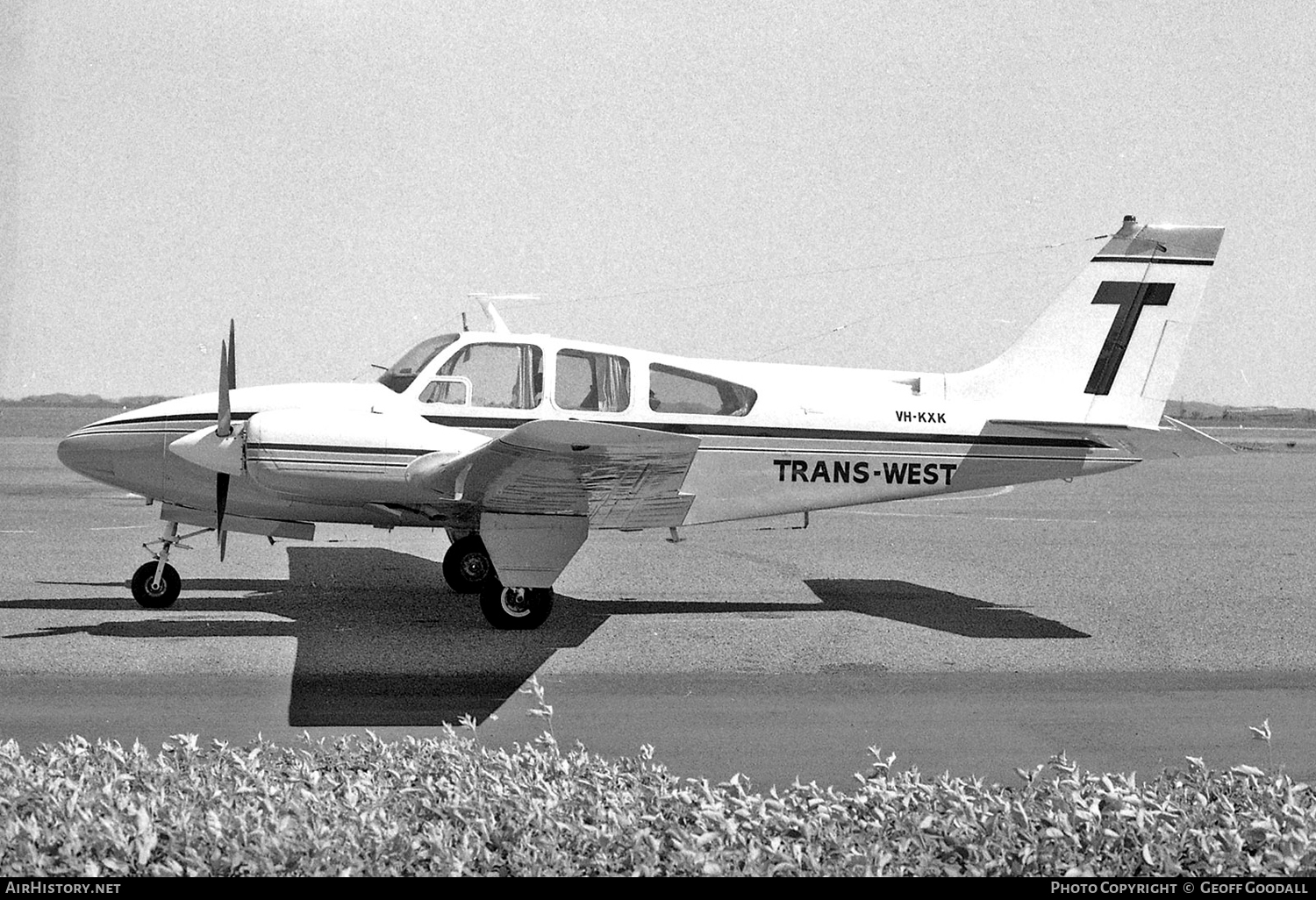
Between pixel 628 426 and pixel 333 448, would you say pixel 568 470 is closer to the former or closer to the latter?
pixel 628 426

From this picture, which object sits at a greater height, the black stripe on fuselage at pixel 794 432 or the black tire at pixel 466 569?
the black stripe on fuselage at pixel 794 432

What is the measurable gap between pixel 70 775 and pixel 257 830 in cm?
132

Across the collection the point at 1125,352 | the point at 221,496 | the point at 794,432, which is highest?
the point at 1125,352

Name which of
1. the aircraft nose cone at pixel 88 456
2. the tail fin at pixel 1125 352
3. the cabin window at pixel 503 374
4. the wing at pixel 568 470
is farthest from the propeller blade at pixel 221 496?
the tail fin at pixel 1125 352

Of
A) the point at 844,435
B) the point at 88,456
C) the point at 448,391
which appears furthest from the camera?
the point at 844,435

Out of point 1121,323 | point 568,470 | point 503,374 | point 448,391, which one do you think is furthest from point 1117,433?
point 448,391

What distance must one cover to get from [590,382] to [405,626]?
2794 millimetres

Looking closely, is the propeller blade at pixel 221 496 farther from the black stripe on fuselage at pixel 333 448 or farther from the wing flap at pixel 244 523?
the black stripe on fuselage at pixel 333 448

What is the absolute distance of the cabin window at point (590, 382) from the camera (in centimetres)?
1115

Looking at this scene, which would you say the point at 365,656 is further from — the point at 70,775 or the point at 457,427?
the point at 70,775

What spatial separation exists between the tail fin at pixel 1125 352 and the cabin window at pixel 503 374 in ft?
13.7

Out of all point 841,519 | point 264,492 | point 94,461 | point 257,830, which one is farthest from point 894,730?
point 841,519

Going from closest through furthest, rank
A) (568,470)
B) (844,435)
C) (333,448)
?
(568,470) < (333,448) < (844,435)

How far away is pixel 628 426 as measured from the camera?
960 cm
